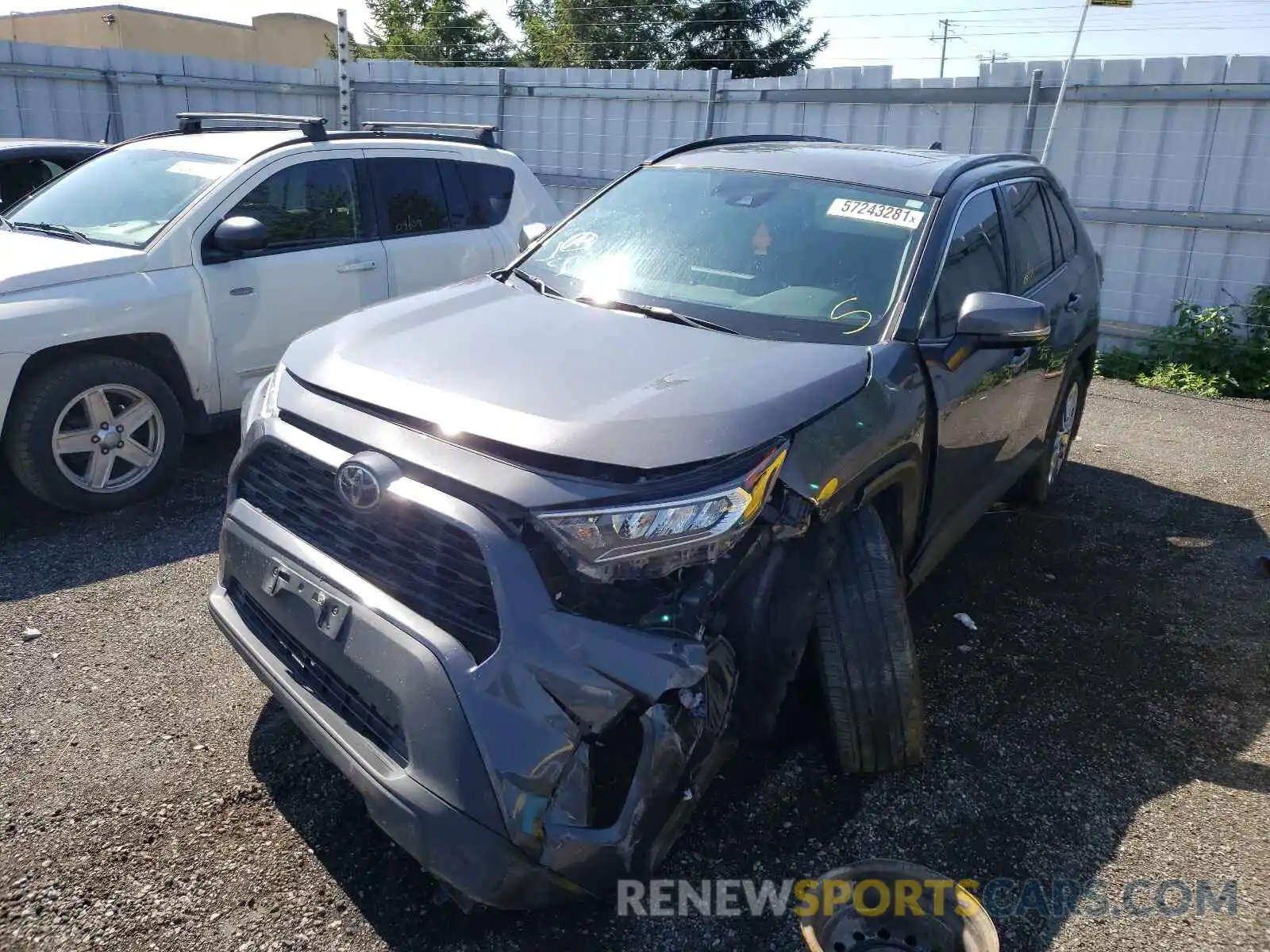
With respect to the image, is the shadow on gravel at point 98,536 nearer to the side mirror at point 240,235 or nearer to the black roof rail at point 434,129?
the side mirror at point 240,235

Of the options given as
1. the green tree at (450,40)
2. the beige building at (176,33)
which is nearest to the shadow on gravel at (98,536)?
the green tree at (450,40)

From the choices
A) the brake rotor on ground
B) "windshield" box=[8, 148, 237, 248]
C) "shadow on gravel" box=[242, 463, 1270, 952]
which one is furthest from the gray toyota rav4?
"windshield" box=[8, 148, 237, 248]

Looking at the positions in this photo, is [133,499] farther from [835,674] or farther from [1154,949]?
[1154,949]

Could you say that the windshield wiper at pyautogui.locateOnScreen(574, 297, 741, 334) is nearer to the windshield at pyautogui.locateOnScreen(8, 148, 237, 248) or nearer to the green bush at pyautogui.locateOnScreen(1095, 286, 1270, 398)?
the windshield at pyautogui.locateOnScreen(8, 148, 237, 248)

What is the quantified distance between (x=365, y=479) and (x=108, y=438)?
3.08 metres

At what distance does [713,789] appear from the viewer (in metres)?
2.87

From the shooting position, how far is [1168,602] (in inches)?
173

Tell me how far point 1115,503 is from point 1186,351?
161 inches

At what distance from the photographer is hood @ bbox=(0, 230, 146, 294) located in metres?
4.43

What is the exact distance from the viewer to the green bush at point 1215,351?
8.57 meters

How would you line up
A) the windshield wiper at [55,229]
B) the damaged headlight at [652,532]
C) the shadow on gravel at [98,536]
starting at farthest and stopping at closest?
the windshield wiper at [55,229] < the shadow on gravel at [98,536] < the damaged headlight at [652,532]

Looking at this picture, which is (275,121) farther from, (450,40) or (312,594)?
(450,40)

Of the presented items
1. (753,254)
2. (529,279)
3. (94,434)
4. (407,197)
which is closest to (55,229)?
(94,434)

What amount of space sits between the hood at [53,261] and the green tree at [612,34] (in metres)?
21.6
